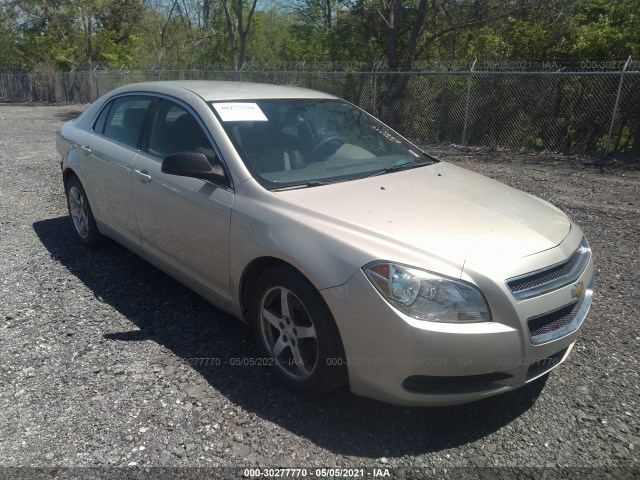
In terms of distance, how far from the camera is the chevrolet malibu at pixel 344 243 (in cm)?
242

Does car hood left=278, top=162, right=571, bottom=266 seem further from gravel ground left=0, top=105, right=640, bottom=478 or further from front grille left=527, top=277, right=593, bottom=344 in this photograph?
gravel ground left=0, top=105, right=640, bottom=478

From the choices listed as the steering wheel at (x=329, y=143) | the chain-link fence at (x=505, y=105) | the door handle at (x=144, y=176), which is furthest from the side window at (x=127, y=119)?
Answer: the chain-link fence at (x=505, y=105)

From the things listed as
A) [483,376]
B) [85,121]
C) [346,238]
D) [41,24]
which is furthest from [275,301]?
[41,24]

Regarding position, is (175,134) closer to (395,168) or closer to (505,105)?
(395,168)

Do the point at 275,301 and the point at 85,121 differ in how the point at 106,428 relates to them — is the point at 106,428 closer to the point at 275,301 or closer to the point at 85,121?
the point at 275,301

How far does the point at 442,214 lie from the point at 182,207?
5.59 feet

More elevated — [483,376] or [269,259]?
[269,259]

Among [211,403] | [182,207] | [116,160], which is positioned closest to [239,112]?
[182,207]

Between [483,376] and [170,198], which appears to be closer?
[483,376]

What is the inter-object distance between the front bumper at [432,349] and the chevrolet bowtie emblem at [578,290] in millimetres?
163

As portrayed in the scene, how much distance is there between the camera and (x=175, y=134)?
3793 millimetres

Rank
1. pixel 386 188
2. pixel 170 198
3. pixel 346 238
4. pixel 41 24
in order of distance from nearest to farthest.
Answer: pixel 346 238 < pixel 386 188 < pixel 170 198 < pixel 41 24

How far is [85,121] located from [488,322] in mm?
4355

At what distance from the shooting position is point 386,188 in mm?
3260
